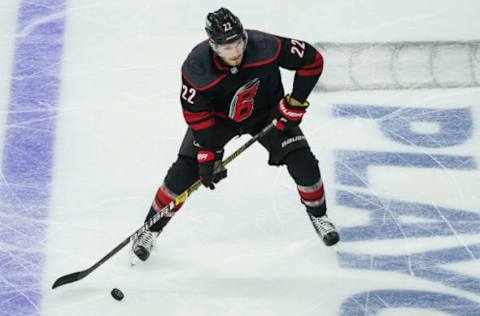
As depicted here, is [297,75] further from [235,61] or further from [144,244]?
[144,244]

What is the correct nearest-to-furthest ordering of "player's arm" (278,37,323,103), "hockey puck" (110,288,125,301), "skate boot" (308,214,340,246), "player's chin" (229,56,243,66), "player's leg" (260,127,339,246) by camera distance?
"player's chin" (229,56,243,66), "player's arm" (278,37,323,103), "player's leg" (260,127,339,246), "hockey puck" (110,288,125,301), "skate boot" (308,214,340,246)

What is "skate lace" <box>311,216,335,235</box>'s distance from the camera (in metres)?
4.39

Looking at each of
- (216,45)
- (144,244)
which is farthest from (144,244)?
(216,45)

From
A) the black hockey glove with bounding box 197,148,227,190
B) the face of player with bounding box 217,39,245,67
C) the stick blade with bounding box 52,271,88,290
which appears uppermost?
the face of player with bounding box 217,39,245,67

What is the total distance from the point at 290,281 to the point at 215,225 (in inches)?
19.0

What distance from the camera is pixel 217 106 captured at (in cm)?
405

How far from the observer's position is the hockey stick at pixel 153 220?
418 centimetres

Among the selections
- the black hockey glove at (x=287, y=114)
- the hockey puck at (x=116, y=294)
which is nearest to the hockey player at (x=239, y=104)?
the black hockey glove at (x=287, y=114)

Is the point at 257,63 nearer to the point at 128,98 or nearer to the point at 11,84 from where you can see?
the point at 128,98

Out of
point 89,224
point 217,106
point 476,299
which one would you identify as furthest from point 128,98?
point 476,299

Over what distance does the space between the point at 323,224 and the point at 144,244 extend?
0.84 m

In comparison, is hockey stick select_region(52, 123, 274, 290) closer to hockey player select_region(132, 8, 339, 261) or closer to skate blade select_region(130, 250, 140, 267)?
hockey player select_region(132, 8, 339, 261)

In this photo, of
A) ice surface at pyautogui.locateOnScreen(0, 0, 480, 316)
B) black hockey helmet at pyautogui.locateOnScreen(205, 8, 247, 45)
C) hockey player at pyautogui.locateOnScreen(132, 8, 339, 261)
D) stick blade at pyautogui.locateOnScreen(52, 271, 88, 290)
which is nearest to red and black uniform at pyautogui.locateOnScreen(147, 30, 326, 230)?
hockey player at pyautogui.locateOnScreen(132, 8, 339, 261)

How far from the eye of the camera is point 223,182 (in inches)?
186
